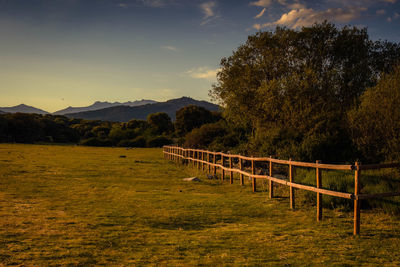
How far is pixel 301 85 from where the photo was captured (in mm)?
24531

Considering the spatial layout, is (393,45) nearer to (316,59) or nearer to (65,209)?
(316,59)

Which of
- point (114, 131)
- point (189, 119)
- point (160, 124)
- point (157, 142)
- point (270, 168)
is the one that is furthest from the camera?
point (160, 124)

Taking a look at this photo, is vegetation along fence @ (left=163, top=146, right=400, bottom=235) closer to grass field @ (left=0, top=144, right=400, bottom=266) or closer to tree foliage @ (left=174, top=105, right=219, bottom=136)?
grass field @ (left=0, top=144, right=400, bottom=266)

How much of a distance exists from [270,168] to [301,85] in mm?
14205

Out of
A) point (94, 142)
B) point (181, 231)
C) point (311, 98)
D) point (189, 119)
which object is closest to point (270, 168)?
point (181, 231)

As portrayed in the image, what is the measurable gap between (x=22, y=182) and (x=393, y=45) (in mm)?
34940

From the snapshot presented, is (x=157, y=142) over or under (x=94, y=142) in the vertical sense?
over

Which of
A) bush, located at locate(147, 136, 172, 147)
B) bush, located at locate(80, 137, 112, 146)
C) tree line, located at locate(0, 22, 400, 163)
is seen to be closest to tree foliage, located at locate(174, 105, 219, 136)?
bush, located at locate(147, 136, 172, 147)

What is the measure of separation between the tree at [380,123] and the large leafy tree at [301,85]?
68.2 inches

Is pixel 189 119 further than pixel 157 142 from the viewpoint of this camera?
Yes

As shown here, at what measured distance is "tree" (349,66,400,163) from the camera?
17203mm

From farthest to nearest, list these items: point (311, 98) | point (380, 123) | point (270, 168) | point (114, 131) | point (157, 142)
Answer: point (114, 131) < point (157, 142) < point (311, 98) < point (380, 123) < point (270, 168)

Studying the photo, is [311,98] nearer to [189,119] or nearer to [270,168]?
[270,168]

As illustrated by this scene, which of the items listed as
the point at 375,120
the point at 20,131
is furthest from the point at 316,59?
the point at 20,131
